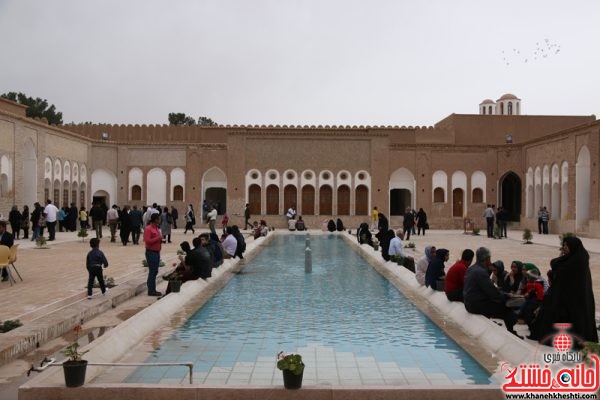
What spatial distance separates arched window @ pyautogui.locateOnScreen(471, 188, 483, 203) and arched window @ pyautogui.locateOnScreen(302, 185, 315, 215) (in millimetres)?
7854

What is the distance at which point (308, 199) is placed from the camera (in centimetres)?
3159

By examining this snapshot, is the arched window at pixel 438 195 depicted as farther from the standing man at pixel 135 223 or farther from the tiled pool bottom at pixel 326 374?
the tiled pool bottom at pixel 326 374

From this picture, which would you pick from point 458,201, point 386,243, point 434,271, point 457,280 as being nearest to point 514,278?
point 457,280

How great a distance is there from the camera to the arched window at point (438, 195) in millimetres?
31453

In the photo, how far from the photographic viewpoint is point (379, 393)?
4.31m

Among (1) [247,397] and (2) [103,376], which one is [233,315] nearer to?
(2) [103,376]

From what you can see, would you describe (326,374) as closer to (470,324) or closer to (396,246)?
(470,324)

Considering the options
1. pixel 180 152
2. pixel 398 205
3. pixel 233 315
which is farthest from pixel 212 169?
pixel 233 315

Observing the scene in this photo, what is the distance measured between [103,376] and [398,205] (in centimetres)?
2907

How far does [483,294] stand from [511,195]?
2752cm

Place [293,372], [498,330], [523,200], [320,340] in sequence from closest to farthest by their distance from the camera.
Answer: [293,372], [498,330], [320,340], [523,200]

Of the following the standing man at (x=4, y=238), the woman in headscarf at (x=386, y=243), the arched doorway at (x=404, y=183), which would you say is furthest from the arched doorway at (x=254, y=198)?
the standing man at (x=4, y=238)

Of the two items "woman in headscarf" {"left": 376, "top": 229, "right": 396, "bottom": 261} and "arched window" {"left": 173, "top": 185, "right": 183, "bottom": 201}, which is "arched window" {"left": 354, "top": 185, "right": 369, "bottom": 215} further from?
"woman in headscarf" {"left": 376, "top": 229, "right": 396, "bottom": 261}

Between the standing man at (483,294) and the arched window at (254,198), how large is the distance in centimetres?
2480
